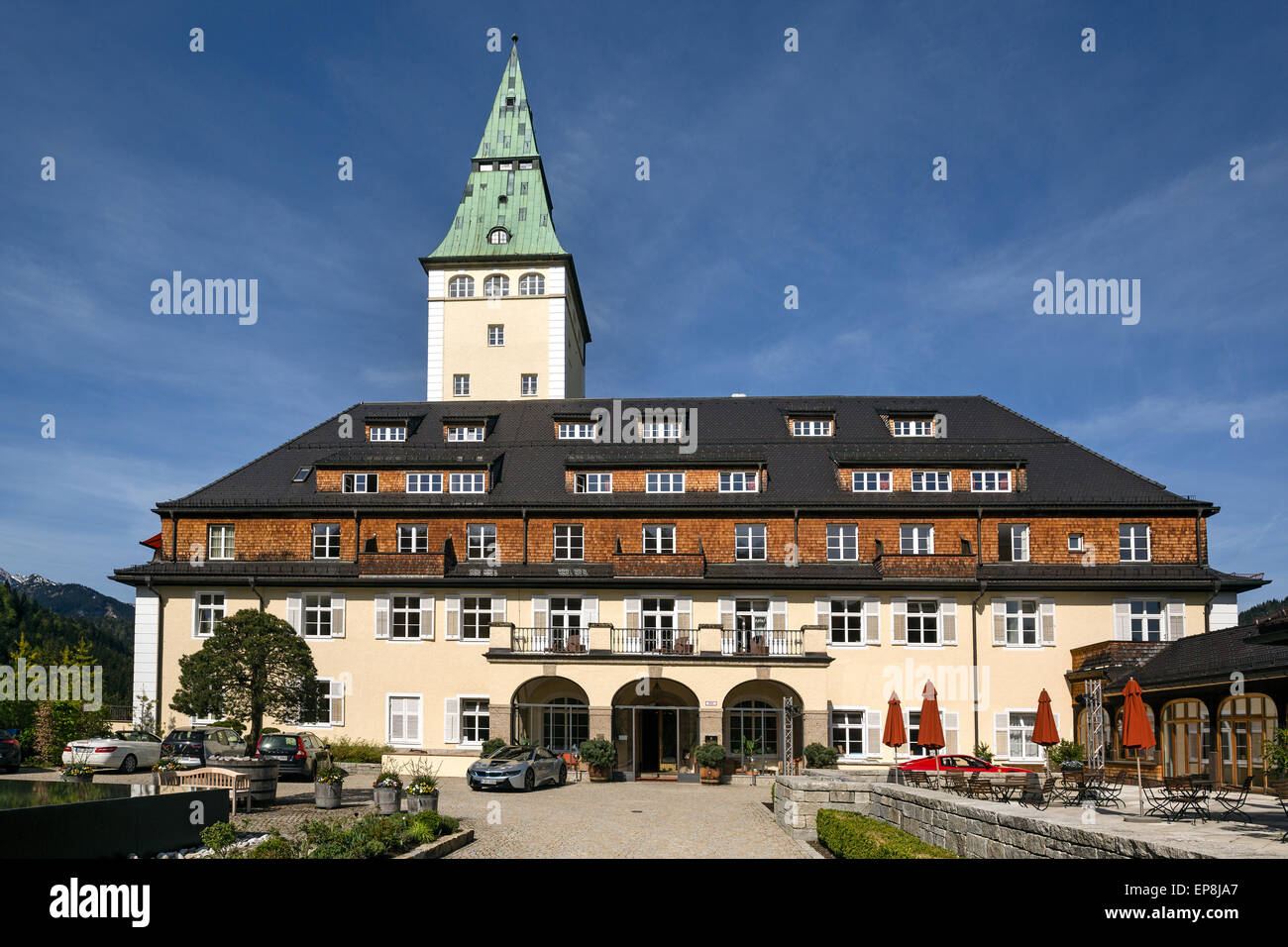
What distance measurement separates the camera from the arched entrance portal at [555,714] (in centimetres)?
3516

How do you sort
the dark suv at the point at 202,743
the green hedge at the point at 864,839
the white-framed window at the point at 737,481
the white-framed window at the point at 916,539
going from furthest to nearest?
the white-framed window at the point at 737,481 < the white-framed window at the point at 916,539 < the dark suv at the point at 202,743 < the green hedge at the point at 864,839

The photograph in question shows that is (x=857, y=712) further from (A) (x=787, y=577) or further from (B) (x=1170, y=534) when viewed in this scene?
(B) (x=1170, y=534)

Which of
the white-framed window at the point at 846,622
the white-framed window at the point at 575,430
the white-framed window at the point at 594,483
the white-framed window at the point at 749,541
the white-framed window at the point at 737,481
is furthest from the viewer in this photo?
the white-framed window at the point at 575,430

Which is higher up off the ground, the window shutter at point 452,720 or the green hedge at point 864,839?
the green hedge at point 864,839

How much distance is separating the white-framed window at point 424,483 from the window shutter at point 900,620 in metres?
A: 17.4

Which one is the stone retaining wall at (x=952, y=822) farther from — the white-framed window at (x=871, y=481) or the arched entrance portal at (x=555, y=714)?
the white-framed window at (x=871, y=481)

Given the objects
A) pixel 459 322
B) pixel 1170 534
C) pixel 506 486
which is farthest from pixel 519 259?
pixel 1170 534

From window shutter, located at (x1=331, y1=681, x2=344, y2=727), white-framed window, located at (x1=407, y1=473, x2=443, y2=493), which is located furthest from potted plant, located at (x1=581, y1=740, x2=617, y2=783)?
white-framed window, located at (x1=407, y1=473, x2=443, y2=493)

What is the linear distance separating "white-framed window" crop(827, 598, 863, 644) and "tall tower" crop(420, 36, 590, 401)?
19.5 meters

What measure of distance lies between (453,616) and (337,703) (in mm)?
4962

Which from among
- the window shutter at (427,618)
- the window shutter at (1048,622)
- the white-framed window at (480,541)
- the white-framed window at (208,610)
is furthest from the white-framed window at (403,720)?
the window shutter at (1048,622)

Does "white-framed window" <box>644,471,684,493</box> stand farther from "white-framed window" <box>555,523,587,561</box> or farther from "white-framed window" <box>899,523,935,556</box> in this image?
"white-framed window" <box>899,523,935,556</box>

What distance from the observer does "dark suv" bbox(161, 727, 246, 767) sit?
28.2 m

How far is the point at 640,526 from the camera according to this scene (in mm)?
37406
